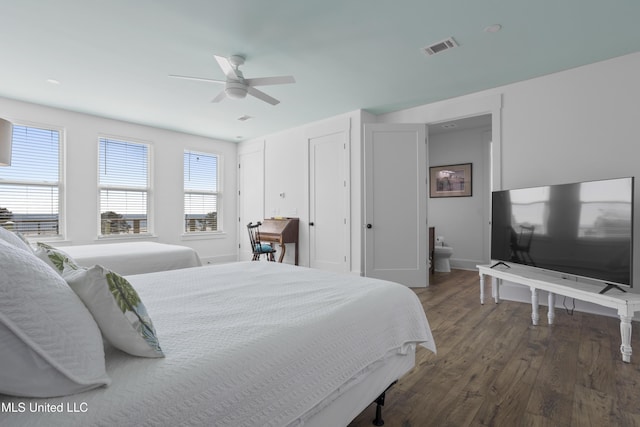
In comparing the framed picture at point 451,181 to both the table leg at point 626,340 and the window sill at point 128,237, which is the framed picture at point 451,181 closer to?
the table leg at point 626,340

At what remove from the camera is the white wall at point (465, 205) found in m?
5.64

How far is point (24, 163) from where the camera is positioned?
4.43 metres

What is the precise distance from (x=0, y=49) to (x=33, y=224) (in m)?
2.58

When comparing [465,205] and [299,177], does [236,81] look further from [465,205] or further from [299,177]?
[465,205]

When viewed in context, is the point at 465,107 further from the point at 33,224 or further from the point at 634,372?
the point at 33,224

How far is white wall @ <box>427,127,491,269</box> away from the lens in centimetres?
564

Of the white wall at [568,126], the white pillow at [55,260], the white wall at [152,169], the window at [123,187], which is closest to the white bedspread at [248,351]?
the white pillow at [55,260]

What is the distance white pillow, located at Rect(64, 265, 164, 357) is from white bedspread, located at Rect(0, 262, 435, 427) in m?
0.04

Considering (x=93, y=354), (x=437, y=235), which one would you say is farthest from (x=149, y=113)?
(x=437, y=235)

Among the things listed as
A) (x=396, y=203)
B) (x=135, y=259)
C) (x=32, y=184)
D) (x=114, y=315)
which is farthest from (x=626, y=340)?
(x=32, y=184)

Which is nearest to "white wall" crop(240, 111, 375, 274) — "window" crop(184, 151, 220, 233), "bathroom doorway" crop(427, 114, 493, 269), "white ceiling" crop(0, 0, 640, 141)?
"white ceiling" crop(0, 0, 640, 141)

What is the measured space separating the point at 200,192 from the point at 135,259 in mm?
3441

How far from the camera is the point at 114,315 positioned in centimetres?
90

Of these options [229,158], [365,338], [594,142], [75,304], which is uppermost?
[229,158]
